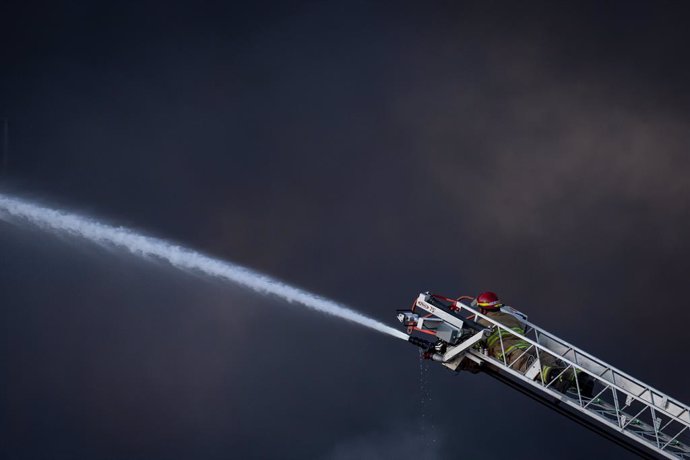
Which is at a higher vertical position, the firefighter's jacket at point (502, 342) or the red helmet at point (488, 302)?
the red helmet at point (488, 302)

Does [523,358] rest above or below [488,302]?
below

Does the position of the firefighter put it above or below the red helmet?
below

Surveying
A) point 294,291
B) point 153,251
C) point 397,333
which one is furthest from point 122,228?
point 397,333

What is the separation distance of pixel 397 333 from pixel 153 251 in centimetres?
946

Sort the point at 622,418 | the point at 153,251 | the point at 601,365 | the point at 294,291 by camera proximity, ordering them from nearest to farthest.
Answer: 1. the point at 622,418
2. the point at 601,365
3. the point at 294,291
4. the point at 153,251

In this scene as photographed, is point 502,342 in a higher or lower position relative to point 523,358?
higher

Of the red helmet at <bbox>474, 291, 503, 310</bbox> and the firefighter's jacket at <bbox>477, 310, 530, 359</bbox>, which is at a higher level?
the red helmet at <bbox>474, 291, 503, 310</bbox>

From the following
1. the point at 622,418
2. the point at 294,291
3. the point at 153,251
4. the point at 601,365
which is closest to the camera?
the point at 622,418

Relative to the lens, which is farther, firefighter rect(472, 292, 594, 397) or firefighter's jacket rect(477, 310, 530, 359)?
firefighter's jacket rect(477, 310, 530, 359)

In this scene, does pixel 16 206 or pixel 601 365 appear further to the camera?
pixel 16 206

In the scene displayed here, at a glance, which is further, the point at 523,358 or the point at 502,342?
the point at 523,358

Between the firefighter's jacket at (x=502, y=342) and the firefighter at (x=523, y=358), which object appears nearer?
the firefighter at (x=523, y=358)

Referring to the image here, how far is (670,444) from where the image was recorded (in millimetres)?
16203

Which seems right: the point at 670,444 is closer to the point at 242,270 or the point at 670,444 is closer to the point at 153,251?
the point at 242,270
